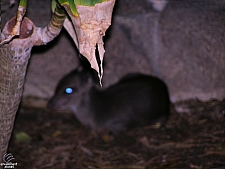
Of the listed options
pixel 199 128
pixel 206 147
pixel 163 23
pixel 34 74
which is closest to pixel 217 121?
pixel 199 128

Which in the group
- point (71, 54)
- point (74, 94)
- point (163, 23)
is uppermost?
point (163, 23)

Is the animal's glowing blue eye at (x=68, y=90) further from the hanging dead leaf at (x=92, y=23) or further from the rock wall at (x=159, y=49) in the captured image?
the hanging dead leaf at (x=92, y=23)

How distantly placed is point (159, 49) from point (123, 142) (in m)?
1.15

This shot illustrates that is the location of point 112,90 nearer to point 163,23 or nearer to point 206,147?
point 163,23

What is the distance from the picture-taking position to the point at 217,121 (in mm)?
4617

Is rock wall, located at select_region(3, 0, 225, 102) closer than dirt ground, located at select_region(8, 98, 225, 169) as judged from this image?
No

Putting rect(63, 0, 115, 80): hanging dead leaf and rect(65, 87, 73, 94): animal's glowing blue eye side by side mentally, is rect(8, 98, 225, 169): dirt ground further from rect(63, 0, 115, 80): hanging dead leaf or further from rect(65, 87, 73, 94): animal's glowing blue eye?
rect(63, 0, 115, 80): hanging dead leaf

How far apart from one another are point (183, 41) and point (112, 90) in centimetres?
111

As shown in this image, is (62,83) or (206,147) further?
(62,83)

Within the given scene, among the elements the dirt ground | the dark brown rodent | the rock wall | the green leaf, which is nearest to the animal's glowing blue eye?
the dark brown rodent

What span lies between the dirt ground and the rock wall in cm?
29

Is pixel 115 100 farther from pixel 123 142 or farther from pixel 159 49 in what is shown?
pixel 159 49

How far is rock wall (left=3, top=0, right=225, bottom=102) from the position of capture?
169 inches

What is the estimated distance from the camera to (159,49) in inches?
186
